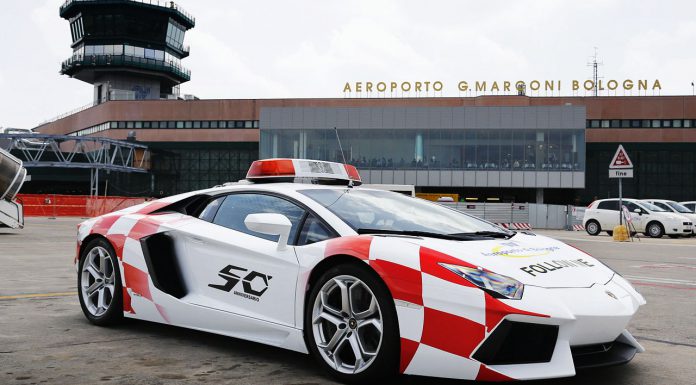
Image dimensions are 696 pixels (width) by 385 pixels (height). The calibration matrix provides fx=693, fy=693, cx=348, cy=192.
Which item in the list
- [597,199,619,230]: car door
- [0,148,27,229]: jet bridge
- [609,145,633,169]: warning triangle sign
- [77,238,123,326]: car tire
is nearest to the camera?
[77,238,123,326]: car tire

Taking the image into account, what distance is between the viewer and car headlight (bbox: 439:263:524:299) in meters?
3.56

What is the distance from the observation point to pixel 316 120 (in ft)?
202

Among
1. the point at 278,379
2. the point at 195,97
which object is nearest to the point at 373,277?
the point at 278,379

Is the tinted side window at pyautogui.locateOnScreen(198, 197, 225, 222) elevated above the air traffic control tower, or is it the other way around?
the air traffic control tower

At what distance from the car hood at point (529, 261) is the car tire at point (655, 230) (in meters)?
24.0

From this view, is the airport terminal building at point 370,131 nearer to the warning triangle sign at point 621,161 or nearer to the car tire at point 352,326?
the warning triangle sign at point 621,161

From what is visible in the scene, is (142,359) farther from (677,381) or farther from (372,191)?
(677,381)

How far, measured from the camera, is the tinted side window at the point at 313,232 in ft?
14.2

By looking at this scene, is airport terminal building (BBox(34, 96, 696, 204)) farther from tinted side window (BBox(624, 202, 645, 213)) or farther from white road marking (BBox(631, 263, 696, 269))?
white road marking (BBox(631, 263, 696, 269))

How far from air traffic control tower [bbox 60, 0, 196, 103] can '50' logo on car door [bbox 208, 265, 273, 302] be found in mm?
72470

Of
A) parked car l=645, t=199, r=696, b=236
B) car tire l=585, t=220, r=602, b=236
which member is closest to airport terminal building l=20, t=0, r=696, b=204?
parked car l=645, t=199, r=696, b=236

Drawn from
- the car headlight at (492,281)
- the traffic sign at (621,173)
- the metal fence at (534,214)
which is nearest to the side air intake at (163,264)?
the car headlight at (492,281)

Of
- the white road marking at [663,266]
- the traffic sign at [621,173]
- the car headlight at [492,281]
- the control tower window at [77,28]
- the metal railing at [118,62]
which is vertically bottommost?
the white road marking at [663,266]

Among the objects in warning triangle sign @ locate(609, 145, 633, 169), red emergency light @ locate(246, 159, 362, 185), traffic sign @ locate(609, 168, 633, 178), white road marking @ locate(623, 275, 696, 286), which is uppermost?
warning triangle sign @ locate(609, 145, 633, 169)
